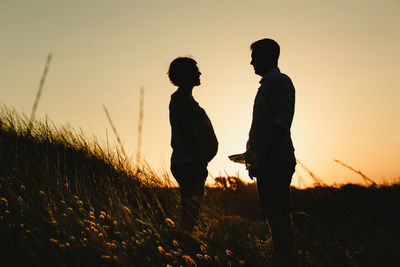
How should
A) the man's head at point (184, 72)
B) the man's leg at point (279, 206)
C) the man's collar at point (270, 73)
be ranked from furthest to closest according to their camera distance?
the man's head at point (184, 72) < the man's collar at point (270, 73) < the man's leg at point (279, 206)

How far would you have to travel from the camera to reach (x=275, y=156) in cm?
239

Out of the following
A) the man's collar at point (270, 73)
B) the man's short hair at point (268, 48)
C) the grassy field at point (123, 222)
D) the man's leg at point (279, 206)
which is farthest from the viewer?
the man's short hair at point (268, 48)

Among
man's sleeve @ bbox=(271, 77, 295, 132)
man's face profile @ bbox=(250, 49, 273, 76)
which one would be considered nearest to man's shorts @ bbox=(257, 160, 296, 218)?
man's sleeve @ bbox=(271, 77, 295, 132)

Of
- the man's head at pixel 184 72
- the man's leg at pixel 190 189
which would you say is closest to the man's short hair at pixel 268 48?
the man's head at pixel 184 72

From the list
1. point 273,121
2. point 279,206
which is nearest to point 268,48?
point 273,121

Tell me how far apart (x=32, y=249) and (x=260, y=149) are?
186 centimetres

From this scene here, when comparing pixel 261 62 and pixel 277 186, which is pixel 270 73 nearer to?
pixel 261 62

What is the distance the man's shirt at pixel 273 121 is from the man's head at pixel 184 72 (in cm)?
73

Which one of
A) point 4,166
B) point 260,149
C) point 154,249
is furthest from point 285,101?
point 4,166

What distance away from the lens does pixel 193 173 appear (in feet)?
8.86

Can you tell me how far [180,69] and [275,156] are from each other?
1.31 metres

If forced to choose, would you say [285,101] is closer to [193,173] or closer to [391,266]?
[193,173]

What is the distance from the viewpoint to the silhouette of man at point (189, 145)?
2662 mm

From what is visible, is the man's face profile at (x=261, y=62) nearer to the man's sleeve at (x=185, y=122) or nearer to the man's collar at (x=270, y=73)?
the man's collar at (x=270, y=73)
